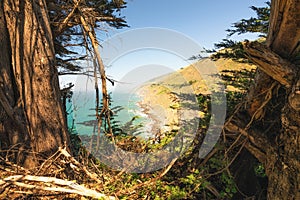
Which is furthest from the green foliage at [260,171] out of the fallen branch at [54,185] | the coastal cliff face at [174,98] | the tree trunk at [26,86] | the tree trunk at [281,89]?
the tree trunk at [26,86]

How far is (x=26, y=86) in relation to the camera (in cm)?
259

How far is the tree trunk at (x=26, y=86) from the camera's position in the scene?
2.50 meters

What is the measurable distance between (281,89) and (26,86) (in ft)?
10.5

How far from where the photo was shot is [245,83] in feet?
12.5

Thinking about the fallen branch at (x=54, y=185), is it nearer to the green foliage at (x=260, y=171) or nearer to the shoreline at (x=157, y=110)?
the shoreline at (x=157, y=110)

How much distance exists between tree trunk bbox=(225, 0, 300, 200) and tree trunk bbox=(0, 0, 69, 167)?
247cm

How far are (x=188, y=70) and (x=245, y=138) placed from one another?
1.39m

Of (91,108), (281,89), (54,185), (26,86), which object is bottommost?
(54,185)

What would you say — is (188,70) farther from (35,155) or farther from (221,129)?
(35,155)

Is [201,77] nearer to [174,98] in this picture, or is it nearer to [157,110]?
[174,98]

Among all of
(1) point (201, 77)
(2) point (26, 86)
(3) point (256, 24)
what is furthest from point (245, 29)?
(2) point (26, 86)

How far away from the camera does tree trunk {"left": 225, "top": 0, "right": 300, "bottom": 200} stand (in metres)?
1.87

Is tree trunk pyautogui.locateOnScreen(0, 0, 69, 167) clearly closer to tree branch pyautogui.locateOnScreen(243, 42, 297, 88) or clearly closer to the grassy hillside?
the grassy hillside

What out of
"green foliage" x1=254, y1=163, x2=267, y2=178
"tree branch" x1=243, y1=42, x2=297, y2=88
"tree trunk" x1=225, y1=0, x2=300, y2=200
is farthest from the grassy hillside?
"green foliage" x1=254, y1=163, x2=267, y2=178
